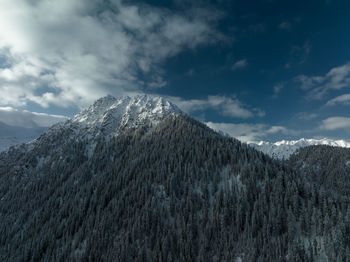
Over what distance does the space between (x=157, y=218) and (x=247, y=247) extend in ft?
223

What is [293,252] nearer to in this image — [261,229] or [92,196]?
[261,229]

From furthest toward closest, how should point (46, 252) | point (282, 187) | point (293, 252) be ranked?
point (46, 252), point (282, 187), point (293, 252)

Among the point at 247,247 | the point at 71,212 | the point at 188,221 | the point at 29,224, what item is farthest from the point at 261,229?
the point at 29,224

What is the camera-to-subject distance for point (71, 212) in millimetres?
182500

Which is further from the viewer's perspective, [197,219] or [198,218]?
[198,218]

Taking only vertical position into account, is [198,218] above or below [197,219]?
above

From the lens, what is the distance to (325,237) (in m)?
89.7

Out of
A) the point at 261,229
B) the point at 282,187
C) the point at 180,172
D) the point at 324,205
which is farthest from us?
the point at 180,172

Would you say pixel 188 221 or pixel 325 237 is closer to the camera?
pixel 325 237

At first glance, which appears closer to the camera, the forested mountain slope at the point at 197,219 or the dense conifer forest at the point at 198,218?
the dense conifer forest at the point at 198,218

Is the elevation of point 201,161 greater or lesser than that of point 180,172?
greater

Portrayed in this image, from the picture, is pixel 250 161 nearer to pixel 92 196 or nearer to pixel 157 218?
pixel 157 218

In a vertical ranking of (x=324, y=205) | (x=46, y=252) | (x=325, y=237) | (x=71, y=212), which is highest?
(x=324, y=205)

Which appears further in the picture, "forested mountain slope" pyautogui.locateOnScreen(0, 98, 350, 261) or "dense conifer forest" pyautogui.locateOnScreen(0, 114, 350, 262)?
"forested mountain slope" pyautogui.locateOnScreen(0, 98, 350, 261)
